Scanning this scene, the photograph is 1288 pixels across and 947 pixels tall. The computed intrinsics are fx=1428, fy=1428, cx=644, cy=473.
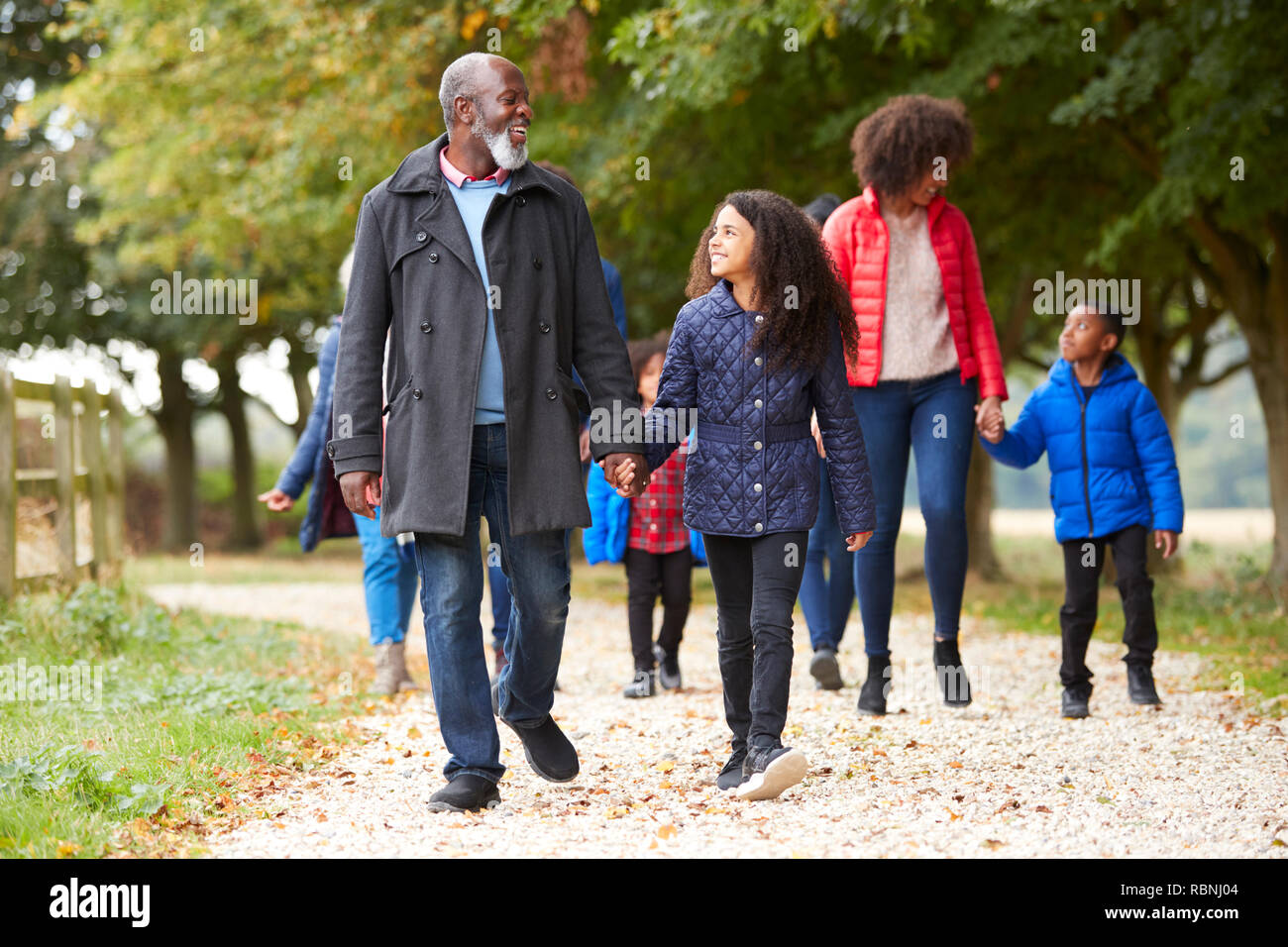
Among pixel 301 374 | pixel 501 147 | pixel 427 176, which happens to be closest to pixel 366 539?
pixel 427 176

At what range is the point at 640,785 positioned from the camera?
488cm

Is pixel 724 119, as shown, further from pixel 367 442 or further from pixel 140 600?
pixel 367 442

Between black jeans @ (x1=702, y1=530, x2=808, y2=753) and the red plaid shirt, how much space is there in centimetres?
225

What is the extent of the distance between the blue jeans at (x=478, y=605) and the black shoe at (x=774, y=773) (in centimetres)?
74

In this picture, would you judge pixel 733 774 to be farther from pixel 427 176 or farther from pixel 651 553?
pixel 651 553

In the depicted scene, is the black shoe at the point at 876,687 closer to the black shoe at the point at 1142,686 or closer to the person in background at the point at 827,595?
the person in background at the point at 827,595

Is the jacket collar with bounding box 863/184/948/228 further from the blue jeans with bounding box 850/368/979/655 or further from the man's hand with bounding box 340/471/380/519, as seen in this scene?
the man's hand with bounding box 340/471/380/519

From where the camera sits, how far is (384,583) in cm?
711

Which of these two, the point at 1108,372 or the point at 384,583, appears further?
the point at 384,583

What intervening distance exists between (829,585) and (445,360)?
3.24 meters

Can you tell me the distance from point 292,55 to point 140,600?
6855 millimetres

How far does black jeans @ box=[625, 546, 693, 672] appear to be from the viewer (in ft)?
23.7

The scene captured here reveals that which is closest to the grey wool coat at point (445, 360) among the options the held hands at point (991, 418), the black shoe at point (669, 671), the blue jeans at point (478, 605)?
the blue jeans at point (478, 605)

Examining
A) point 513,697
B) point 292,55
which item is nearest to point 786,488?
point 513,697
